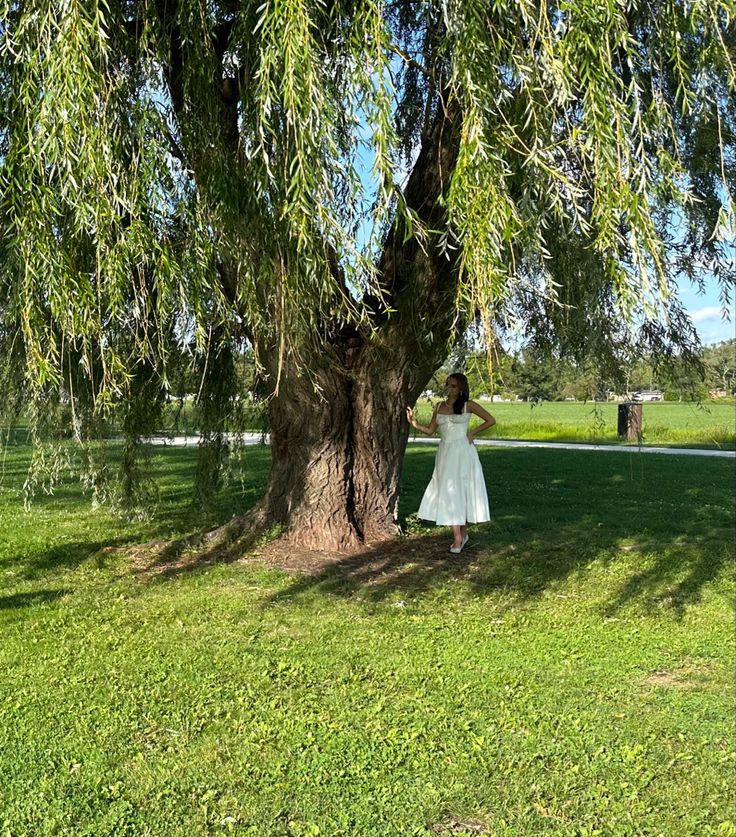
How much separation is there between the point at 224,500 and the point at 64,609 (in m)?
5.44

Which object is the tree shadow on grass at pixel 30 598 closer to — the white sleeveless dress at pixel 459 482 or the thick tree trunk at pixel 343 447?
the thick tree trunk at pixel 343 447

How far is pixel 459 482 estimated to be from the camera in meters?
7.70

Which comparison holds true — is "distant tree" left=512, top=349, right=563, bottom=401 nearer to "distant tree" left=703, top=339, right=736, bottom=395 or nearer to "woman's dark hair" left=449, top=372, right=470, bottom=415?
"woman's dark hair" left=449, top=372, right=470, bottom=415

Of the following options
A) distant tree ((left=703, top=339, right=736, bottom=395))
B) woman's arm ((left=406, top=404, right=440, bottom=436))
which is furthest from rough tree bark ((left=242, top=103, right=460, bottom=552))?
distant tree ((left=703, top=339, right=736, bottom=395))

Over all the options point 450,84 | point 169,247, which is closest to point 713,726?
point 450,84

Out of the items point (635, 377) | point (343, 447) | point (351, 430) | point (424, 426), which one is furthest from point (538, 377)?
point (343, 447)

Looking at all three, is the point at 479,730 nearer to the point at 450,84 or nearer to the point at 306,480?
the point at 450,84

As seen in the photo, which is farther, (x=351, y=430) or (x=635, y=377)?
(x=351, y=430)

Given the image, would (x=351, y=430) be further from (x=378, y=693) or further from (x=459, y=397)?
(x=378, y=693)

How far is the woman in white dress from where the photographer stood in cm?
771

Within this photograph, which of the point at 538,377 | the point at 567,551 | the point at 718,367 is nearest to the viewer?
the point at 538,377

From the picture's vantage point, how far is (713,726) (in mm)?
4023

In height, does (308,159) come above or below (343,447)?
above

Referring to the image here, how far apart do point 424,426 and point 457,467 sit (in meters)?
0.49
